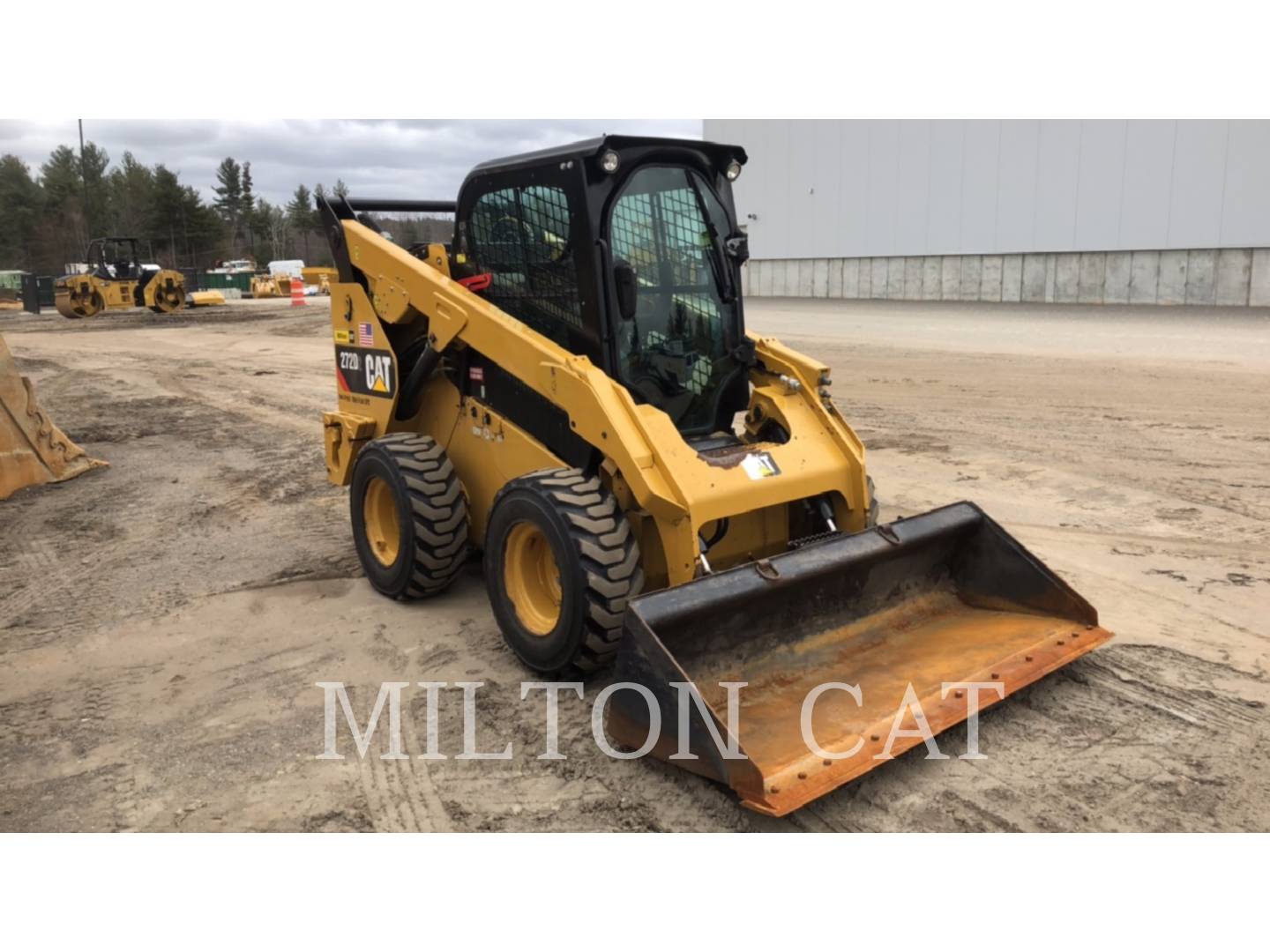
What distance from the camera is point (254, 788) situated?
11.6 feet

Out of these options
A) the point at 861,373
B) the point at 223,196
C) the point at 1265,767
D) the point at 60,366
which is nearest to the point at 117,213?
the point at 223,196

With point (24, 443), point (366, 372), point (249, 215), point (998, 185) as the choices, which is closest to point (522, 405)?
point (366, 372)

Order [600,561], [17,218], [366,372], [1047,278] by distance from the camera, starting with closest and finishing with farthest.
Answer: [600,561], [366,372], [1047,278], [17,218]

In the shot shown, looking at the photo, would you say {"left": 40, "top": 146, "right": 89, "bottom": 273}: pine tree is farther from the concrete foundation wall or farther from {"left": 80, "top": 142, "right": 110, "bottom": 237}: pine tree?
the concrete foundation wall

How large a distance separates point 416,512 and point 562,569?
1287 millimetres

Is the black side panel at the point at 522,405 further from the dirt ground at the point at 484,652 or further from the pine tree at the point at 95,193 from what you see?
the pine tree at the point at 95,193

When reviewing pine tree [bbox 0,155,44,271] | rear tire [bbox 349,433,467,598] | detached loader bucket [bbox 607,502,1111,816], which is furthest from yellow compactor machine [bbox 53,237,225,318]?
pine tree [bbox 0,155,44,271]

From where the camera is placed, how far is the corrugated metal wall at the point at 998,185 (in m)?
→ 21.5

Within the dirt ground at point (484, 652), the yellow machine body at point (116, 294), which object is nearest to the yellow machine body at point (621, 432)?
the dirt ground at point (484, 652)

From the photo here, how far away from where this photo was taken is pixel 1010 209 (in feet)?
81.9

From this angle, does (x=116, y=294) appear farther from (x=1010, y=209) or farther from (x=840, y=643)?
(x=840, y=643)

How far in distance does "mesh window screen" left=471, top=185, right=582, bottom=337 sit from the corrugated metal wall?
21418 mm

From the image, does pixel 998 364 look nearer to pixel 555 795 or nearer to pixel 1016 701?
pixel 1016 701

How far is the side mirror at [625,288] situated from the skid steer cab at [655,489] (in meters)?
0.01
